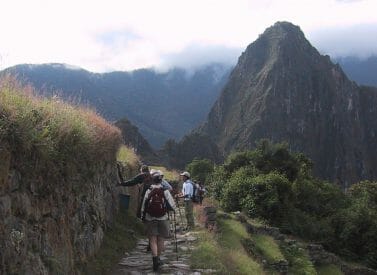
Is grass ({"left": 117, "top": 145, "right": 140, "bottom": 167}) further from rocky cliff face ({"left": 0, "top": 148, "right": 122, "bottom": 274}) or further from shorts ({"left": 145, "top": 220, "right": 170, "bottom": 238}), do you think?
rocky cliff face ({"left": 0, "top": 148, "right": 122, "bottom": 274})

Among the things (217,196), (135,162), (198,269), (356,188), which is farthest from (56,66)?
(198,269)

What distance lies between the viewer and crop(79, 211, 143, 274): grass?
10.2 metres

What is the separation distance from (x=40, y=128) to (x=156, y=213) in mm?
3760

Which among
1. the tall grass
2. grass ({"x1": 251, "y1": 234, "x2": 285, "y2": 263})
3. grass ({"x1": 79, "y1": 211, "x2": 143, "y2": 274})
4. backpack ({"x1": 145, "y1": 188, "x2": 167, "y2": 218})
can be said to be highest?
the tall grass

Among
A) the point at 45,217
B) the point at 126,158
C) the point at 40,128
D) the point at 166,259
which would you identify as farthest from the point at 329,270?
the point at 40,128

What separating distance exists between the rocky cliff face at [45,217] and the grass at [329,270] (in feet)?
55.5

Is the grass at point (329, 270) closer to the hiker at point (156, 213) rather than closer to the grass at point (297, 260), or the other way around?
the grass at point (297, 260)

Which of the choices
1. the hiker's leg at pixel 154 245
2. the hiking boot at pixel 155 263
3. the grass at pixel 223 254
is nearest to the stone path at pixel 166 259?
the hiking boot at pixel 155 263

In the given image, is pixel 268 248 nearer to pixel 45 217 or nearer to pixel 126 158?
pixel 126 158

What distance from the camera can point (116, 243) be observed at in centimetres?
1276

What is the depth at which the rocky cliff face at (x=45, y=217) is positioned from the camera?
6.42 m

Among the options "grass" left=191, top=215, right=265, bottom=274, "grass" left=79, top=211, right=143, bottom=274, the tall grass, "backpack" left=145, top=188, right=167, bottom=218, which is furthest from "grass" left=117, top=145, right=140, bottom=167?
the tall grass

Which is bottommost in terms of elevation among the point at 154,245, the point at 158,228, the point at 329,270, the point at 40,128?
the point at 329,270

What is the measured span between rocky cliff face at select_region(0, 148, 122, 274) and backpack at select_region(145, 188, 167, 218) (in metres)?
A: 1.19
